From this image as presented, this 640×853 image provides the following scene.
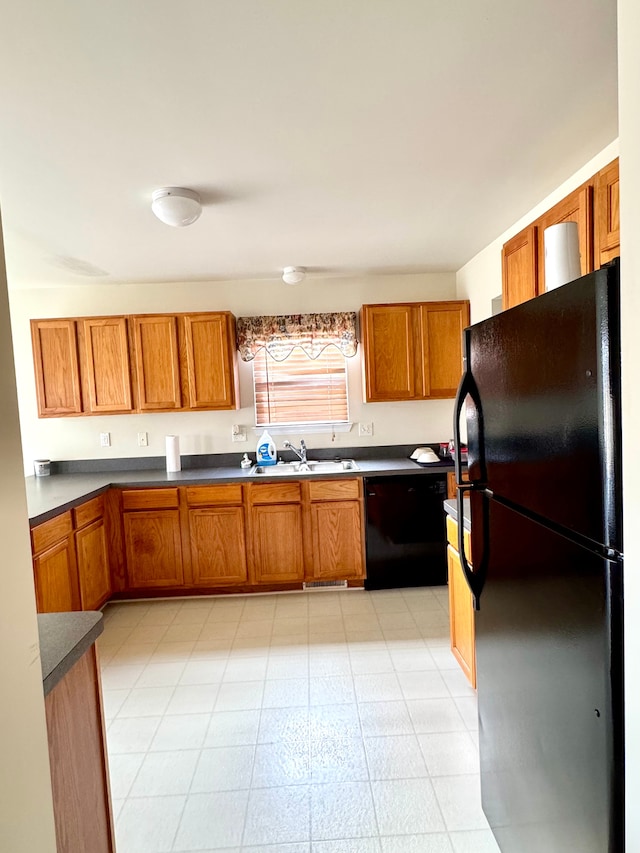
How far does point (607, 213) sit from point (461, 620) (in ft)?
5.94

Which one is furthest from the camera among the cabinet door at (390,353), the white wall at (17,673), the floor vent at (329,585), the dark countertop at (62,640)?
the cabinet door at (390,353)

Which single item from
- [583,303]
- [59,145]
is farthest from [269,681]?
[59,145]

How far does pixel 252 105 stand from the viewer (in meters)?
1.44

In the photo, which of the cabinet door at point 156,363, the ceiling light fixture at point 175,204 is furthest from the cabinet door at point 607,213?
the cabinet door at point 156,363

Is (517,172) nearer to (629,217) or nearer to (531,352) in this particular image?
(531,352)

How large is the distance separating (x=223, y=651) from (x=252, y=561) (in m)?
0.76

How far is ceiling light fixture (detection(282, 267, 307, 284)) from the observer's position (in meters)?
3.29

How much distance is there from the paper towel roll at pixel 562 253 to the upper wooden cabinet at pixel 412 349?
2305 millimetres

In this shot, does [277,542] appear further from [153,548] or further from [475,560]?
[475,560]

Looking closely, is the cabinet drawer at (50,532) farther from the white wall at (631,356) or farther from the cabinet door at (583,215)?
the cabinet door at (583,215)

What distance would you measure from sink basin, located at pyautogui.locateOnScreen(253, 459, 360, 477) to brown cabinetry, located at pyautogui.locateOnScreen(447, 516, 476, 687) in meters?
1.19

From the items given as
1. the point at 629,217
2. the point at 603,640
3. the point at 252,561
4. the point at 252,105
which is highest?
the point at 252,105

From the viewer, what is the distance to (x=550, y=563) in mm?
981

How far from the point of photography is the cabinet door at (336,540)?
10.6ft
